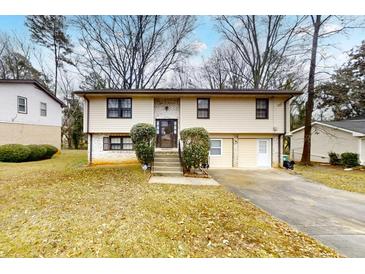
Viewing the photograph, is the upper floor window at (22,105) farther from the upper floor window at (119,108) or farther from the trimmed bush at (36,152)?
the upper floor window at (119,108)

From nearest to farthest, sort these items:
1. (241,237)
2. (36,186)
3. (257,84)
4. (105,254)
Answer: (105,254)
(241,237)
(36,186)
(257,84)

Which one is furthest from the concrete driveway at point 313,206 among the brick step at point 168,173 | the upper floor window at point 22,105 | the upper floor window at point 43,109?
the upper floor window at point 43,109

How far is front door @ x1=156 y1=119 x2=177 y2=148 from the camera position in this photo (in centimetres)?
1341

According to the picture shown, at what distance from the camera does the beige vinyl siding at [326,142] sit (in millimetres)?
15495

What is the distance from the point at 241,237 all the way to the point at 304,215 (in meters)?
2.46

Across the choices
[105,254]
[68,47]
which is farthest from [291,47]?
[68,47]

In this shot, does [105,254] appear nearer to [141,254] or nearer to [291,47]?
[141,254]

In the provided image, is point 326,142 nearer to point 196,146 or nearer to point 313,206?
point 196,146

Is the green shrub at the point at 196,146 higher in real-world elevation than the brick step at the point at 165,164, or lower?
higher

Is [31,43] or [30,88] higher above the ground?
[31,43]

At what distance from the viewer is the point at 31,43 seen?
2530cm

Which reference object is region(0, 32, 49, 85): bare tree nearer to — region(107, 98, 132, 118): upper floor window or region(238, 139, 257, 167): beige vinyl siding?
region(107, 98, 132, 118): upper floor window

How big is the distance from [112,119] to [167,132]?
3573 millimetres

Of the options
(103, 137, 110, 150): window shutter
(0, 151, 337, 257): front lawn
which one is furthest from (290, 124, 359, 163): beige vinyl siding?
(103, 137, 110, 150): window shutter
